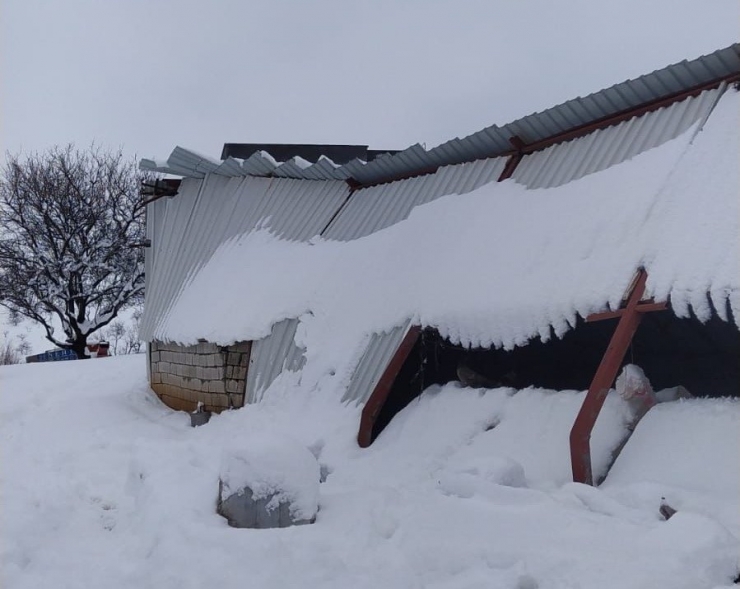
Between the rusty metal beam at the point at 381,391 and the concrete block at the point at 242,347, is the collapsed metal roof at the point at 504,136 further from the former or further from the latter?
the concrete block at the point at 242,347

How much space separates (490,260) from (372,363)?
1.97 m

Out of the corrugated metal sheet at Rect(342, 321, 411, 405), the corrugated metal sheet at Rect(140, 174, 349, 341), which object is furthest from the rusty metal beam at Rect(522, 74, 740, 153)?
the corrugated metal sheet at Rect(140, 174, 349, 341)

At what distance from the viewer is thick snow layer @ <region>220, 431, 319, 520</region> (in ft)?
14.4

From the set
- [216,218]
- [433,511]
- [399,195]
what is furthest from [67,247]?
[433,511]

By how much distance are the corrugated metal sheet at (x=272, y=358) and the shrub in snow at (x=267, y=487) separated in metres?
4.13

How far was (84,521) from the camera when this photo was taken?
502cm

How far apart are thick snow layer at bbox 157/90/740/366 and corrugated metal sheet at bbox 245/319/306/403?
19 cm

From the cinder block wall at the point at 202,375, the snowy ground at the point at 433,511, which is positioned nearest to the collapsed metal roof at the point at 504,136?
the cinder block wall at the point at 202,375

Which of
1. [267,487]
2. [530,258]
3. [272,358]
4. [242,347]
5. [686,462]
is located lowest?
[267,487]

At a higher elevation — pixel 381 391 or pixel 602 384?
pixel 602 384

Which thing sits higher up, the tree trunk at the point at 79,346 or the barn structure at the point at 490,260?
the barn structure at the point at 490,260

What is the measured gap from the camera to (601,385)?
4.91 metres

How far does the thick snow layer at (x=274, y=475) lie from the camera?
4391 millimetres

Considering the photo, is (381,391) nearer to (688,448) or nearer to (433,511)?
(433,511)
